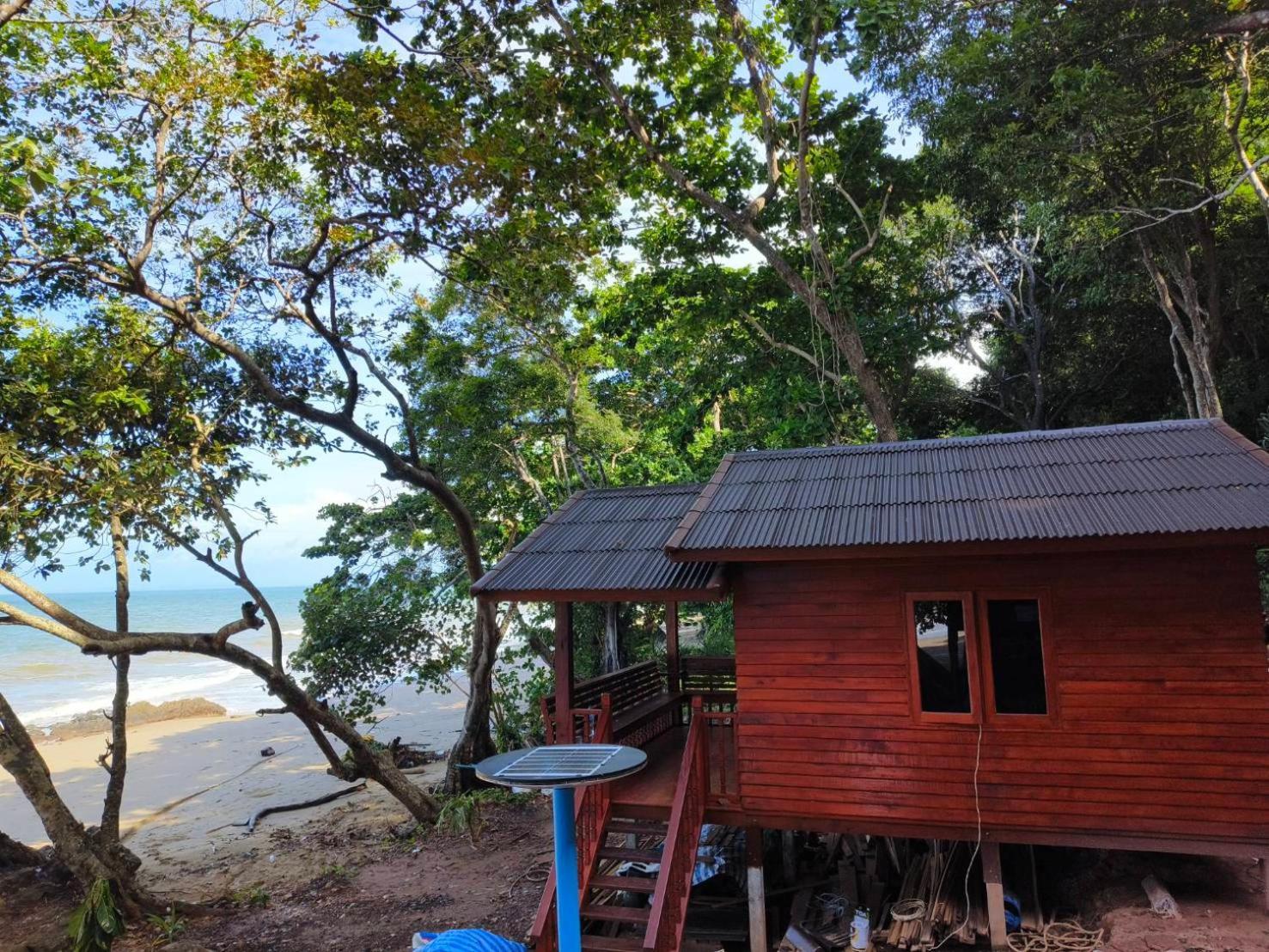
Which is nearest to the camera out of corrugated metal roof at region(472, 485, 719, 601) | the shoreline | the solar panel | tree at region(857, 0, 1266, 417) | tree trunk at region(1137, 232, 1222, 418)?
the solar panel

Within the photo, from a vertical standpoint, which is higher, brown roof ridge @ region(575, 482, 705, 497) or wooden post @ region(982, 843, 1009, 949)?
brown roof ridge @ region(575, 482, 705, 497)

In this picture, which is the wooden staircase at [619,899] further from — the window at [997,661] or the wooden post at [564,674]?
the window at [997,661]

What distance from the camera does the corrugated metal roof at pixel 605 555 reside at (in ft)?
23.1

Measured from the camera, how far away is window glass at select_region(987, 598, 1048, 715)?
245 inches

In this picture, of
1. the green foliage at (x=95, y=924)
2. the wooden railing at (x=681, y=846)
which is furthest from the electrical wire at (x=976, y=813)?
the green foliage at (x=95, y=924)

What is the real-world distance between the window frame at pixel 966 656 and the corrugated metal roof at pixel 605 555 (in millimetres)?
1744

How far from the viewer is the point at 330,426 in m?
10.2

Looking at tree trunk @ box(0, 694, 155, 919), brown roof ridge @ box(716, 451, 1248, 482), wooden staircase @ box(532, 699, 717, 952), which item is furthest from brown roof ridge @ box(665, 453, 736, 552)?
tree trunk @ box(0, 694, 155, 919)

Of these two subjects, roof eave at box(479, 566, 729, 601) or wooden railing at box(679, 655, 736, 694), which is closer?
roof eave at box(479, 566, 729, 601)

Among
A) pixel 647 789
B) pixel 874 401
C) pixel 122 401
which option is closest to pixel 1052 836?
pixel 647 789

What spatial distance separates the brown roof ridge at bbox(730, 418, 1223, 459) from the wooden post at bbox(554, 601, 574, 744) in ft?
9.32

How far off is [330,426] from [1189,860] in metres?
10.9

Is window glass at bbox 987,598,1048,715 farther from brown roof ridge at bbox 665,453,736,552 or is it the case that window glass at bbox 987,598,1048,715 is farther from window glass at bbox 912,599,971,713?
brown roof ridge at bbox 665,453,736,552

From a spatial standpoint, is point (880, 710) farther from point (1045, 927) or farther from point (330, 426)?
point (330, 426)
